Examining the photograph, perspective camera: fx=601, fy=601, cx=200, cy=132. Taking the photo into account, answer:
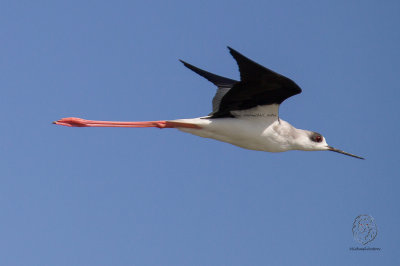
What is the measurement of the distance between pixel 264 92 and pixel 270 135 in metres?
0.72

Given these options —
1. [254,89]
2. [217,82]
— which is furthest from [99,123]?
[254,89]

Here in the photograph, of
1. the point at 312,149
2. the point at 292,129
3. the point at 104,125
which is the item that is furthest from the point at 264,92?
the point at 104,125

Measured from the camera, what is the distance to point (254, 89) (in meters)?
7.67

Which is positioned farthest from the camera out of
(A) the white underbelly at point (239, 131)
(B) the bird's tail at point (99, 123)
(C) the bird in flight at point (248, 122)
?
(B) the bird's tail at point (99, 123)

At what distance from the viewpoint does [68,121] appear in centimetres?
841

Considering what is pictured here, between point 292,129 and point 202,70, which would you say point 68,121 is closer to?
point 202,70

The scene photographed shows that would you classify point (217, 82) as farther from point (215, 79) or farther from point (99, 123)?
point (99, 123)

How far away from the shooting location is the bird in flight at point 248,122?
7730 mm

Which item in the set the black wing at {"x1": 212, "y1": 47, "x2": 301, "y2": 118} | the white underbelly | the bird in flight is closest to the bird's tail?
the bird in flight

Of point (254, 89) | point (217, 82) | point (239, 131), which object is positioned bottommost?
point (239, 131)

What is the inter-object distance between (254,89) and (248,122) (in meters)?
0.62

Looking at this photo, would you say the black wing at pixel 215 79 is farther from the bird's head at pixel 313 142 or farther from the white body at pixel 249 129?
the bird's head at pixel 313 142

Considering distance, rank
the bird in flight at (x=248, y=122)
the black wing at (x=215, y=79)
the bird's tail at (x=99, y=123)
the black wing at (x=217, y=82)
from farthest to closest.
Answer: the black wing at (x=215, y=79) → the black wing at (x=217, y=82) → the bird's tail at (x=99, y=123) → the bird in flight at (x=248, y=122)

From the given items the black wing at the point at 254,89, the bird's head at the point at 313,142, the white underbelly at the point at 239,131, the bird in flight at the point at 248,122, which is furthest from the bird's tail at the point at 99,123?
the bird's head at the point at 313,142
